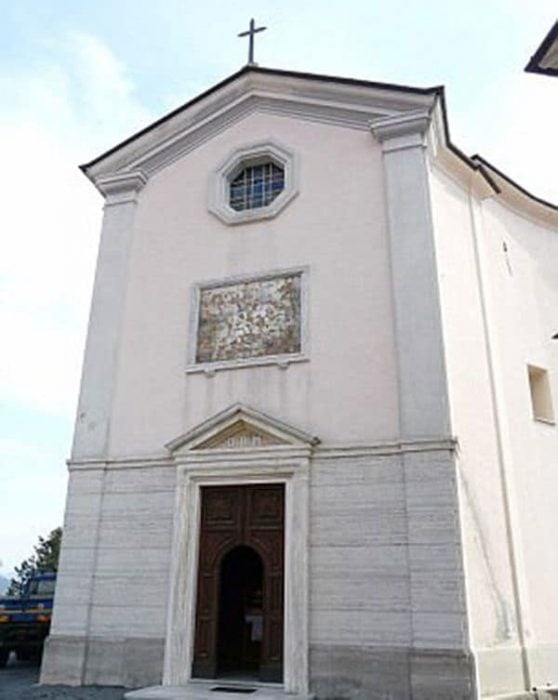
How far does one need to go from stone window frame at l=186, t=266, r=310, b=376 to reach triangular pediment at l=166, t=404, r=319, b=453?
819 mm

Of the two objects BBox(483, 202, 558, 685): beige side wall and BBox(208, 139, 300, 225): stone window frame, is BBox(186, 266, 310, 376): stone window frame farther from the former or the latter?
BBox(483, 202, 558, 685): beige side wall

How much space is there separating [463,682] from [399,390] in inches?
155

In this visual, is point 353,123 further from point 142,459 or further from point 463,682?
point 463,682

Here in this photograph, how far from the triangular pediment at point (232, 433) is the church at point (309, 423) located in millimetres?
39

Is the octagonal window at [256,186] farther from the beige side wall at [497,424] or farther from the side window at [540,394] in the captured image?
the side window at [540,394]

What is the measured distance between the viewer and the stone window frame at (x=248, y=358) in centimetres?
1099

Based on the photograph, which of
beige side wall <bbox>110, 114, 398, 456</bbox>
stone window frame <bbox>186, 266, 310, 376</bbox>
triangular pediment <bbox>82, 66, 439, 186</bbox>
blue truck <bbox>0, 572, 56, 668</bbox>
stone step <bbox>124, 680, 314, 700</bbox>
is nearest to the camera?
stone step <bbox>124, 680, 314, 700</bbox>

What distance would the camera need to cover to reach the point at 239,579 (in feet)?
35.8

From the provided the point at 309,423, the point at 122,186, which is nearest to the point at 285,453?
the point at 309,423

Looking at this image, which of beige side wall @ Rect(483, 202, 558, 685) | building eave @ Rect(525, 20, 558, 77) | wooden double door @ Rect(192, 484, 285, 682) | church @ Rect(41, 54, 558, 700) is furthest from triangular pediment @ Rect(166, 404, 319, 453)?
building eave @ Rect(525, 20, 558, 77)

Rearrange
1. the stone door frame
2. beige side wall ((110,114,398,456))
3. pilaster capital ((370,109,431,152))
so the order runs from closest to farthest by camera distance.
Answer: the stone door frame, beige side wall ((110,114,398,456)), pilaster capital ((370,109,431,152))

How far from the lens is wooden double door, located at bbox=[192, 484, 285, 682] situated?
9977mm

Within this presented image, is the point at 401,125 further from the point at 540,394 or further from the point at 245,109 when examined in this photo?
the point at 540,394

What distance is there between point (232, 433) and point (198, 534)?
165 cm
